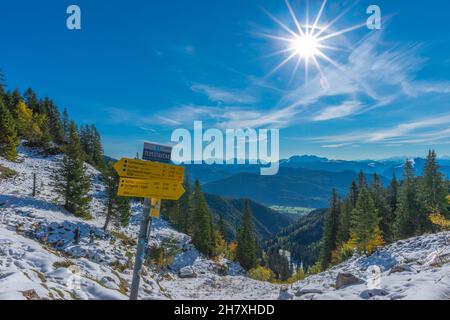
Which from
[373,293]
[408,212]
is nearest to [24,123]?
[373,293]

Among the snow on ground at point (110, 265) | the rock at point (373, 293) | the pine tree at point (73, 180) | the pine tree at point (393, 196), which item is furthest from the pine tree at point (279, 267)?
the rock at point (373, 293)

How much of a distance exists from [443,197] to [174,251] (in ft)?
126

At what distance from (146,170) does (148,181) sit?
0.24 metres

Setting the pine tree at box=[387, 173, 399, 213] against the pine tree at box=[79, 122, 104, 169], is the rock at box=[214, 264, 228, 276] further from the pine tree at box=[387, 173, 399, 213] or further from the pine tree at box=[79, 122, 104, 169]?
the pine tree at box=[79, 122, 104, 169]

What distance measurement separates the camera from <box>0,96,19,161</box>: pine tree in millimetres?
37062

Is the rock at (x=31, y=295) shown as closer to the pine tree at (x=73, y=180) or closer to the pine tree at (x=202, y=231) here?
the pine tree at (x=73, y=180)

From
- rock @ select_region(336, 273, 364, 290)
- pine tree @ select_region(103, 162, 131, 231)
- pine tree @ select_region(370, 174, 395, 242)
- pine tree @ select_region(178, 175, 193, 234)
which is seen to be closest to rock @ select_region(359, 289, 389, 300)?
rock @ select_region(336, 273, 364, 290)

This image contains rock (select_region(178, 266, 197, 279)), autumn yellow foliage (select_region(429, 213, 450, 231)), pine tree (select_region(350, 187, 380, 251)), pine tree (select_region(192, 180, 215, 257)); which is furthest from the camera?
pine tree (select_region(192, 180, 215, 257))

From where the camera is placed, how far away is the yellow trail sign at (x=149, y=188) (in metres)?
5.41

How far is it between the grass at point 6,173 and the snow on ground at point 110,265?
1.15 m

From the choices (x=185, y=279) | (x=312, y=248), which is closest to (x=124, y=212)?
(x=185, y=279)

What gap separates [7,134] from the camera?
3888 centimetres

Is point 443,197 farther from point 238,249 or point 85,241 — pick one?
point 85,241

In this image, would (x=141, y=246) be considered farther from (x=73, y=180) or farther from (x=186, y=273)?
(x=73, y=180)
